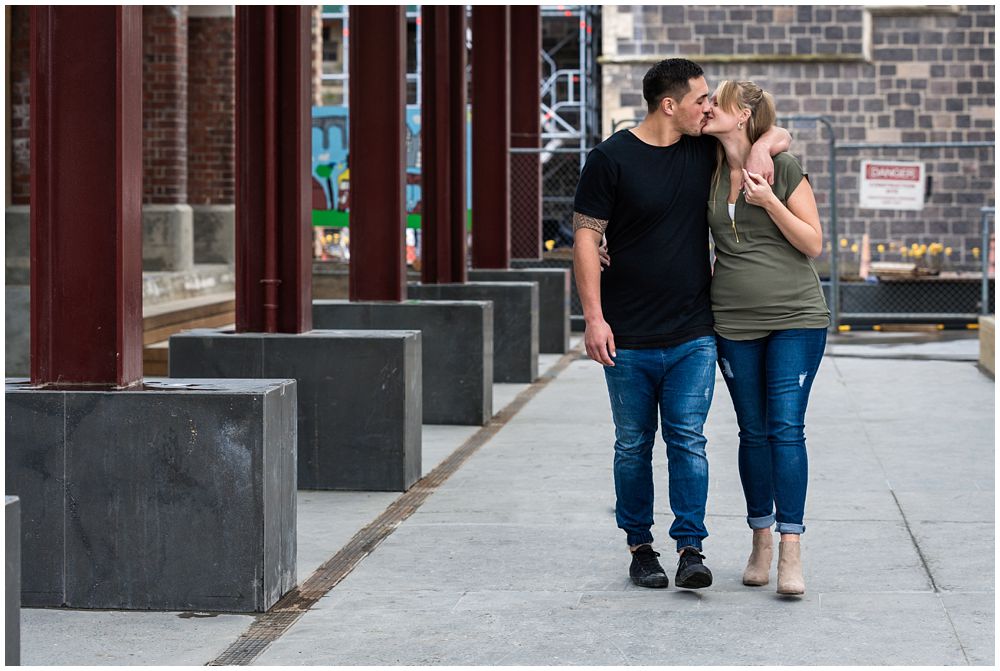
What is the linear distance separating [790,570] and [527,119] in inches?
550

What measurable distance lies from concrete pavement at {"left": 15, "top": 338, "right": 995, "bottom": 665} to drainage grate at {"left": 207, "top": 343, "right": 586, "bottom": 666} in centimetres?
5

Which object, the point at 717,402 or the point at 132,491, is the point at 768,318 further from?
the point at 717,402

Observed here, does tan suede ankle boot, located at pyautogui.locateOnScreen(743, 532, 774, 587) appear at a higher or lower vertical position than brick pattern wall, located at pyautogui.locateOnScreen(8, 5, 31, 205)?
lower

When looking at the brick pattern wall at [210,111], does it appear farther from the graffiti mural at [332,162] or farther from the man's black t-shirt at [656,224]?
the man's black t-shirt at [656,224]

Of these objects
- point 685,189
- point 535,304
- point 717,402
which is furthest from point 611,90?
point 685,189

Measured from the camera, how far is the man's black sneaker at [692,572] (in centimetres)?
573

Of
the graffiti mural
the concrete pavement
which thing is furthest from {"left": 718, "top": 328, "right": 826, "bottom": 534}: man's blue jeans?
the graffiti mural

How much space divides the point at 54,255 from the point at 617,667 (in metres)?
2.49

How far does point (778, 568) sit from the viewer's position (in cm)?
570

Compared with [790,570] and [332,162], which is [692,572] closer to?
[790,570]

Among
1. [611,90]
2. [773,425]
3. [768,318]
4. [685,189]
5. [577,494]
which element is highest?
[611,90]

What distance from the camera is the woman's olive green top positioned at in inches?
222

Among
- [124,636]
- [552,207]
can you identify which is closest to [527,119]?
[552,207]

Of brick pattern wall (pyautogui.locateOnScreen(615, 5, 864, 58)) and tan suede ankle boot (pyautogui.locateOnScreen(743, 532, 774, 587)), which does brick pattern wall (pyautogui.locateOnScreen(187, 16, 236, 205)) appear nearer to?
brick pattern wall (pyautogui.locateOnScreen(615, 5, 864, 58))
